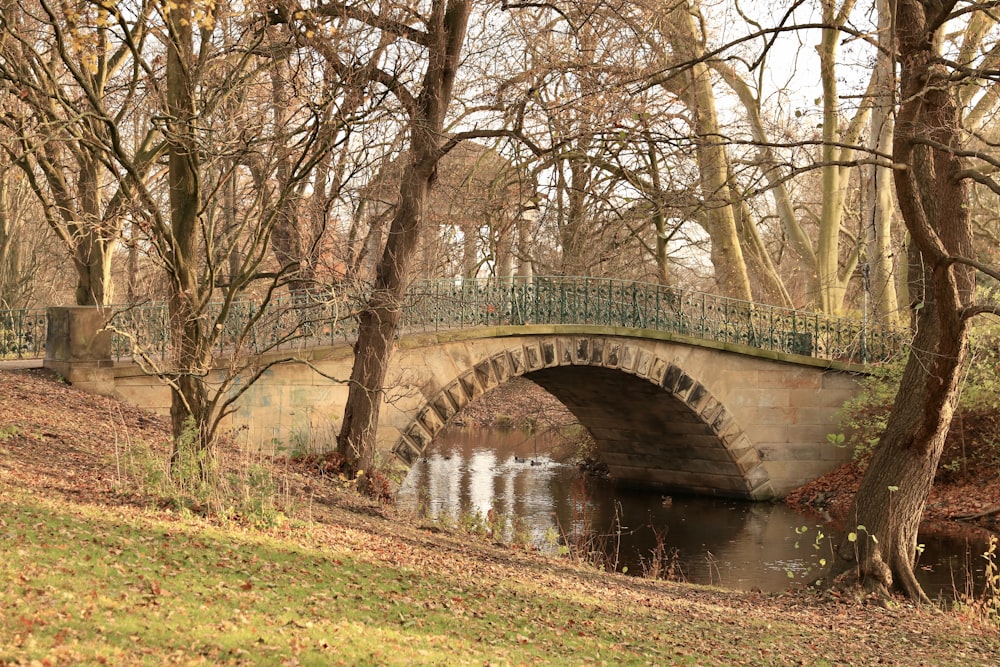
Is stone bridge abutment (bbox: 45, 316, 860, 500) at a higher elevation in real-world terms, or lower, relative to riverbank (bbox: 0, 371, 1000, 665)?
higher

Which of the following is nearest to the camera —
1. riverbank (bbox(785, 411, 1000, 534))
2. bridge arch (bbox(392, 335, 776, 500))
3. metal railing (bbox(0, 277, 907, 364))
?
metal railing (bbox(0, 277, 907, 364))

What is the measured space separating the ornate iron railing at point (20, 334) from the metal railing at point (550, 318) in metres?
0.01

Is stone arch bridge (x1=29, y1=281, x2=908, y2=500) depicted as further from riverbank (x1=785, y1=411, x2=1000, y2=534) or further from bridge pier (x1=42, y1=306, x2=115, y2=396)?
riverbank (x1=785, y1=411, x2=1000, y2=534)

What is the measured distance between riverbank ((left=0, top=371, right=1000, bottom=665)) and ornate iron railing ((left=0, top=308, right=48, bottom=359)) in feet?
12.5

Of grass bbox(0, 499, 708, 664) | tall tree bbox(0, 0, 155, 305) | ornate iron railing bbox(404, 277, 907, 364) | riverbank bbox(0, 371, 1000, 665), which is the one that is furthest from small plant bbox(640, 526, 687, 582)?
tall tree bbox(0, 0, 155, 305)

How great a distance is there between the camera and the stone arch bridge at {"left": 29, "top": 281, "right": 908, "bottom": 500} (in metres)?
14.3

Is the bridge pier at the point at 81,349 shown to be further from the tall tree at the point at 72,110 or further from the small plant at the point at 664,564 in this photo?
the small plant at the point at 664,564

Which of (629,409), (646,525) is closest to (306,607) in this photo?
(646,525)

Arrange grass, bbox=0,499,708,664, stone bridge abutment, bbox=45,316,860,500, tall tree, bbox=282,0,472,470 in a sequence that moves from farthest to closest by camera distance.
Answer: stone bridge abutment, bbox=45,316,860,500 < tall tree, bbox=282,0,472,470 < grass, bbox=0,499,708,664

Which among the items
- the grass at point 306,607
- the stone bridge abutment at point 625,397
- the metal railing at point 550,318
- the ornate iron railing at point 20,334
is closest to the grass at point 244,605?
the grass at point 306,607

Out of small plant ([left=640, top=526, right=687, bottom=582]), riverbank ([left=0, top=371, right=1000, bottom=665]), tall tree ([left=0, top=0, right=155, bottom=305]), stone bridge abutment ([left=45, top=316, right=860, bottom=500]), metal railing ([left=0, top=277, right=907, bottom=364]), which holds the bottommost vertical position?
small plant ([left=640, top=526, right=687, bottom=582])

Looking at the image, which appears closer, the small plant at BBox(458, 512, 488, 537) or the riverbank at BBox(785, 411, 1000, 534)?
the small plant at BBox(458, 512, 488, 537)

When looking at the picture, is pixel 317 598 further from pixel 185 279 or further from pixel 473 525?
pixel 473 525

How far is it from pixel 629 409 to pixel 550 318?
157 inches
